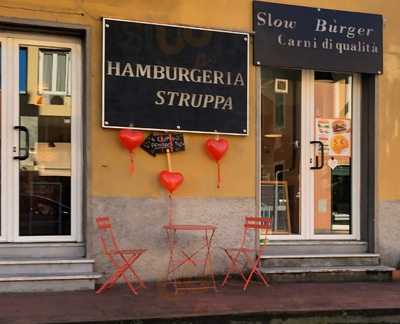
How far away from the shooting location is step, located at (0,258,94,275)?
6.14 metres

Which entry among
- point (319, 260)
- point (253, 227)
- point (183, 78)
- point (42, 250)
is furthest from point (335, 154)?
point (42, 250)

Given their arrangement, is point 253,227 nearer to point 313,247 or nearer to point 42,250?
point 313,247

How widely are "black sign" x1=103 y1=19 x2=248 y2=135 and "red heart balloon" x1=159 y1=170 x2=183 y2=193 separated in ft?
1.64

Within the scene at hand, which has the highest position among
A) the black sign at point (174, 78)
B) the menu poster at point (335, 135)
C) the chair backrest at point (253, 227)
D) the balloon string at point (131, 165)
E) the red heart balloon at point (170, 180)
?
the black sign at point (174, 78)

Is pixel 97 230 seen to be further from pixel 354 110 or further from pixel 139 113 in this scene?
pixel 354 110

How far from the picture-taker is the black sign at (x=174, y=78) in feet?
21.5

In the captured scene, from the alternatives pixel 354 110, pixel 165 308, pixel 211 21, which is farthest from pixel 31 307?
pixel 354 110

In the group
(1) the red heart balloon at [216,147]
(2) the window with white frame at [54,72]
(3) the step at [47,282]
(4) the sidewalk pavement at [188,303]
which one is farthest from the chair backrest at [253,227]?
(2) the window with white frame at [54,72]

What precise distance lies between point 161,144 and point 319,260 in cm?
232

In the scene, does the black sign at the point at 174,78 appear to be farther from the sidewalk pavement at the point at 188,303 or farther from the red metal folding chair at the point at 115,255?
the sidewalk pavement at the point at 188,303

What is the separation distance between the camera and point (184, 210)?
268 inches

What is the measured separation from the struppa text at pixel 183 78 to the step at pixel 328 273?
6.34 ft

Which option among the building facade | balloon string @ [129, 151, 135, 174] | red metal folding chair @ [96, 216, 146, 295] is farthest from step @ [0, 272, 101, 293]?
balloon string @ [129, 151, 135, 174]

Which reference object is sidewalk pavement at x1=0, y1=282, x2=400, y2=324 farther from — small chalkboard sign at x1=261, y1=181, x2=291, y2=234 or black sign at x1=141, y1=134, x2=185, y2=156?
black sign at x1=141, y1=134, x2=185, y2=156
